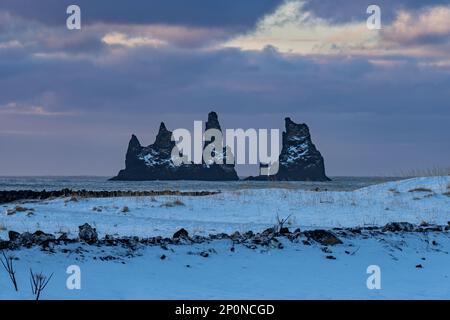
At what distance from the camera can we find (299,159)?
410ft

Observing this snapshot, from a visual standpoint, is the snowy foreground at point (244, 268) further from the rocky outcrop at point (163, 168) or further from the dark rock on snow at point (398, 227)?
the rocky outcrop at point (163, 168)

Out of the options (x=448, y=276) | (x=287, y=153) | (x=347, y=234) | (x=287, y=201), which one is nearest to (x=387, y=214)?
(x=287, y=201)

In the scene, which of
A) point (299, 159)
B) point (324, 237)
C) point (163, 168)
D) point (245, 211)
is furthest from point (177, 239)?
point (163, 168)

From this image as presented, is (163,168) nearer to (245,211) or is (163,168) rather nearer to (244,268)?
(245,211)

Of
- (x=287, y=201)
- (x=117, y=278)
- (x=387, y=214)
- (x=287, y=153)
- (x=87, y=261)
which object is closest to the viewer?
(x=117, y=278)

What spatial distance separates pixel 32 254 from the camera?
11.9 meters

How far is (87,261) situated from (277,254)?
3511mm

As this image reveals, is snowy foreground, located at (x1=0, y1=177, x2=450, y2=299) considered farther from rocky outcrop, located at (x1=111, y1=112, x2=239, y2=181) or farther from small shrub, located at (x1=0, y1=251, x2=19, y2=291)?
rocky outcrop, located at (x1=111, y1=112, x2=239, y2=181)

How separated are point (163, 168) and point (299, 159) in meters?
26.6

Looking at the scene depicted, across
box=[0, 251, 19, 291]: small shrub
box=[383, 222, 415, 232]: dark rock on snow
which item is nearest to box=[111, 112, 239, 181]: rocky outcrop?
box=[383, 222, 415, 232]: dark rock on snow

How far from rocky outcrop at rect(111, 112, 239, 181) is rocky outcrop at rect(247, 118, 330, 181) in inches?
554

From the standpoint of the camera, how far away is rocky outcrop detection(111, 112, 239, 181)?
442ft

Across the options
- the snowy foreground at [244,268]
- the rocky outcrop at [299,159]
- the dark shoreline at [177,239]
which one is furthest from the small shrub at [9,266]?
the rocky outcrop at [299,159]

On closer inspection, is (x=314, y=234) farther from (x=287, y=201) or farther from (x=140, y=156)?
(x=140, y=156)
